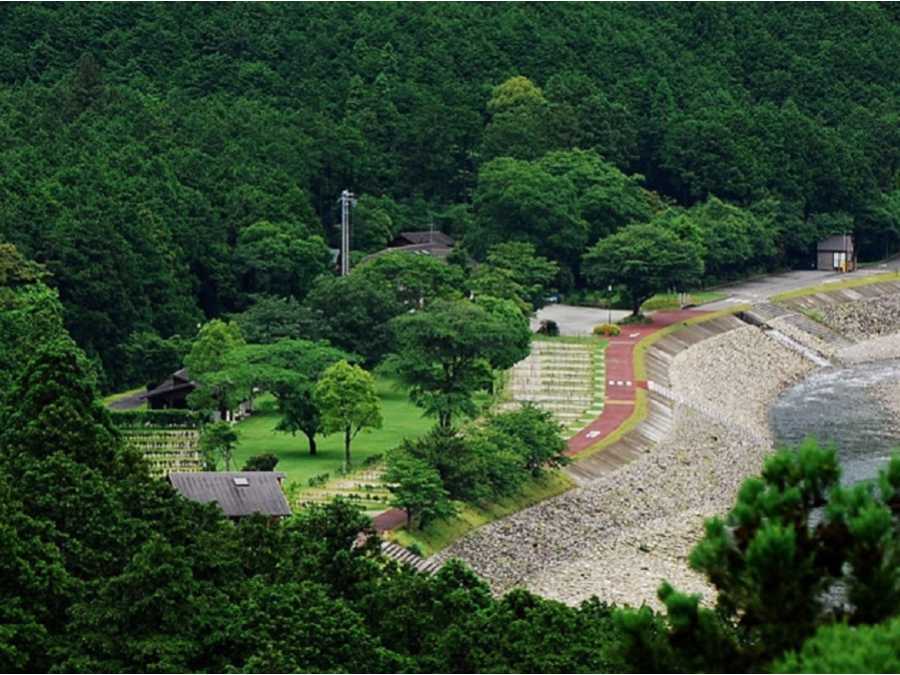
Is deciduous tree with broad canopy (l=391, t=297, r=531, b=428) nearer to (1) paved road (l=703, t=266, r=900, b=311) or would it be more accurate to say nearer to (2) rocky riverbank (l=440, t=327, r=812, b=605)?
(2) rocky riverbank (l=440, t=327, r=812, b=605)

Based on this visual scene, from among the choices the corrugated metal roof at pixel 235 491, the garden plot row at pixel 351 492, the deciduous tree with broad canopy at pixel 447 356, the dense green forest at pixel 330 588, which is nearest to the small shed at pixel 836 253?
the deciduous tree with broad canopy at pixel 447 356

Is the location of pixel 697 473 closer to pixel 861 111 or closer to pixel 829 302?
pixel 829 302

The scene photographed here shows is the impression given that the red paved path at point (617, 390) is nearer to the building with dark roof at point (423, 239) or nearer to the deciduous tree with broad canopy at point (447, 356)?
the deciduous tree with broad canopy at point (447, 356)

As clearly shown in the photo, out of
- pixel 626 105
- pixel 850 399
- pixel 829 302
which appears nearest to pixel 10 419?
pixel 850 399

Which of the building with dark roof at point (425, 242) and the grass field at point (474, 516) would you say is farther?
the building with dark roof at point (425, 242)

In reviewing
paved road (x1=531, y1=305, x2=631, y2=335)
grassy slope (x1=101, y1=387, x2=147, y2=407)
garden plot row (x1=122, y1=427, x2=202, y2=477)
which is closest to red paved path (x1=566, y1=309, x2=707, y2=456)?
paved road (x1=531, y1=305, x2=631, y2=335)

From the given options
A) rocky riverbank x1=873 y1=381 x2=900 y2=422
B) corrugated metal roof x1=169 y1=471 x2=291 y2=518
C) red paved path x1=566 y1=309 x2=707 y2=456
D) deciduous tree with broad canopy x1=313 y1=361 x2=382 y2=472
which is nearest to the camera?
corrugated metal roof x1=169 y1=471 x2=291 y2=518
